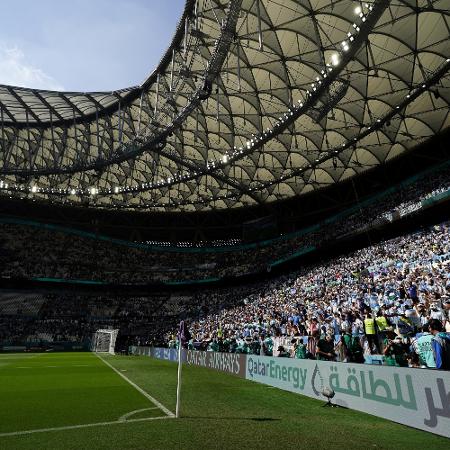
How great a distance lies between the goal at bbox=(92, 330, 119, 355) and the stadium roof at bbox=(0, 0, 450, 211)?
16233 mm

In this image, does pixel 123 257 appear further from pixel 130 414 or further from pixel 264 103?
pixel 130 414

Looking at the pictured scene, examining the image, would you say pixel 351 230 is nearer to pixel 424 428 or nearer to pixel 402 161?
pixel 402 161

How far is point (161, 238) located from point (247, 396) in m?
56.5

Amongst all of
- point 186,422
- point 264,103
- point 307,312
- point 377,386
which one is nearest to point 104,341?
point 307,312

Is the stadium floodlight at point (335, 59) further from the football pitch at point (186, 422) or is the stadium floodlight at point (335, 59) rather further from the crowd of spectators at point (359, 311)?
the football pitch at point (186, 422)

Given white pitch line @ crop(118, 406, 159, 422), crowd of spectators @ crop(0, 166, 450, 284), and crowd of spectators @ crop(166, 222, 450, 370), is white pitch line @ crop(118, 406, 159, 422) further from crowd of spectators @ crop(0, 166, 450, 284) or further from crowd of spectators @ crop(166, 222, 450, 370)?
crowd of spectators @ crop(0, 166, 450, 284)

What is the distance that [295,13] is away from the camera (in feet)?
81.9

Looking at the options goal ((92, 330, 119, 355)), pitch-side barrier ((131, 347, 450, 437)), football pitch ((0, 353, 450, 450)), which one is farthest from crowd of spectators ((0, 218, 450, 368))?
Answer: goal ((92, 330, 119, 355))

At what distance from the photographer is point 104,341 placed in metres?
44.2

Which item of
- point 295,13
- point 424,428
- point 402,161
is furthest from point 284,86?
point 424,428

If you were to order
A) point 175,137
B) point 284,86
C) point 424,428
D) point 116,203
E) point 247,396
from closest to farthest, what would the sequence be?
point 424,428 < point 247,396 < point 284,86 < point 175,137 < point 116,203

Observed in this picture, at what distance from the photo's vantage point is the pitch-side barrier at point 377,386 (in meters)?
6.62

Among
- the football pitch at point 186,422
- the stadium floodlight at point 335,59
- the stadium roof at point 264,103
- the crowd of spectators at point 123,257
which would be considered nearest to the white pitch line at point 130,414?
the football pitch at point 186,422

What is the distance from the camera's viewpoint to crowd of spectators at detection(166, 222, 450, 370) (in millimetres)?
10953
